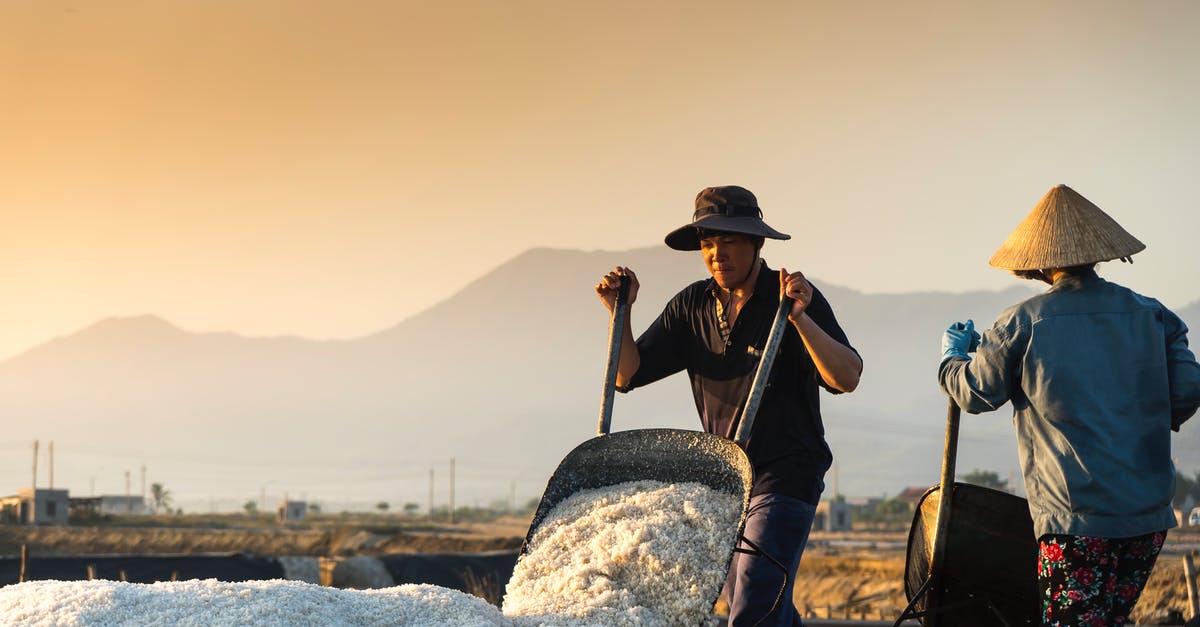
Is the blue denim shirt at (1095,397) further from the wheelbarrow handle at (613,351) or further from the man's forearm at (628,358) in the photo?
the man's forearm at (628,358)

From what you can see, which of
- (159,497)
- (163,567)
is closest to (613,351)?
(163,567)

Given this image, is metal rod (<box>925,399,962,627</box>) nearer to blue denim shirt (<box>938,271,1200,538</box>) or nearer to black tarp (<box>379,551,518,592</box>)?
blue denim shirt (<box>938,271,1200,538</box>)

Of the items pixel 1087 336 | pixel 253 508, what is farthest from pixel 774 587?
pixel 253 508

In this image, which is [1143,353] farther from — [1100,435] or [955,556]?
[955,556]

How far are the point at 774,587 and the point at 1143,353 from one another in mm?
1302

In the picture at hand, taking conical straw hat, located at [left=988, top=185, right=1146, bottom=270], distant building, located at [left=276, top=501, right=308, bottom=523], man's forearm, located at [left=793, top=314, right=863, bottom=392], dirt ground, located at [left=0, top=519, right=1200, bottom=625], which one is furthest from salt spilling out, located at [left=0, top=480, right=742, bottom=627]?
distant building, located at [left=276, top=501, right=308, bottom=523]

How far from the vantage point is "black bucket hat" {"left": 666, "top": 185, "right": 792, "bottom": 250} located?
4.16 m

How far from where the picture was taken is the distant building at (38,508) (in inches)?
1839

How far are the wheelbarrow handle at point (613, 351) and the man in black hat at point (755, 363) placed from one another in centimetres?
3

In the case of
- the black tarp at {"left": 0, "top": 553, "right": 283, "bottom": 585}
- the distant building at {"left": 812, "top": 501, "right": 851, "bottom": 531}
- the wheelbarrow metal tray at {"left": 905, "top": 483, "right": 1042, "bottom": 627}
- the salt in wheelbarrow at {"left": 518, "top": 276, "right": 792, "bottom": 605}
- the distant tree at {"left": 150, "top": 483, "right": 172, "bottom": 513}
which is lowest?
the distant building at {"left": 812, "top": 501, "right": 851, "bottom": 531}

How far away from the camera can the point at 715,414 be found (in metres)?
4.30

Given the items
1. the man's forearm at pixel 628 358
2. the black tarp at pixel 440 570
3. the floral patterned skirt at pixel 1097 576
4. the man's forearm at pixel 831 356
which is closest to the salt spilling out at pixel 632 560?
the man's forearm at pixel 831 356

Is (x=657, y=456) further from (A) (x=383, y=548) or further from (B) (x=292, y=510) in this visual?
(B) (x=292, y=510)

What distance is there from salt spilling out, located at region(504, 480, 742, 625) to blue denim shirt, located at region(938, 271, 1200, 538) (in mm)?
884
